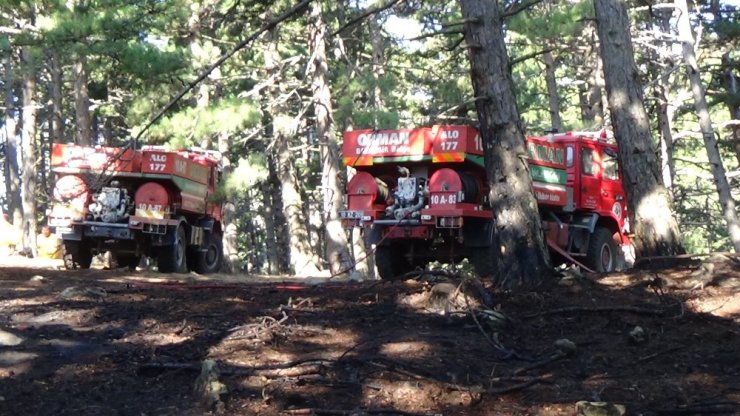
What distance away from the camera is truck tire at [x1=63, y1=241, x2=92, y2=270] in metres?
18.4

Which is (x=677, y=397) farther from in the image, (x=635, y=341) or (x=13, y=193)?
(x=13, y=193)

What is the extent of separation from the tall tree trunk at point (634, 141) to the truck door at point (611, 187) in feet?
20.4

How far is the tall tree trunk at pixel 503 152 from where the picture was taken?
9.76 metres

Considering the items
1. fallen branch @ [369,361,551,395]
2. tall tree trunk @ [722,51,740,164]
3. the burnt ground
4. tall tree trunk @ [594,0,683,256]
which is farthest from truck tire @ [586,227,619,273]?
fallen branch @ [369,361,551,395]

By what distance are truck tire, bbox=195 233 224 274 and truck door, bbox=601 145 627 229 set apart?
28.8ft

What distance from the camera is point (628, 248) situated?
742 inches

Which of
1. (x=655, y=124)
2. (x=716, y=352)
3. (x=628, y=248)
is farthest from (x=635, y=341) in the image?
(x=655, y=124)

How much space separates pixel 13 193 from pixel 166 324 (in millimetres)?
33671

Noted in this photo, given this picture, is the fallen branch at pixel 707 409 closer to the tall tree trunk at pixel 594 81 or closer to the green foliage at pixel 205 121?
the green foliage at pixel 205 121

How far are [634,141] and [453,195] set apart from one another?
12.7ft

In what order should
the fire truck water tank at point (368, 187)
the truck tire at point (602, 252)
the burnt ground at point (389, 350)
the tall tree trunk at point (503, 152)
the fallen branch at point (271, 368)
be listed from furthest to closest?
the truck tire at point (602, 252) < the fire truck water tank at point (368, 187) < the tall tree trunk at point (503, 152) < the fallen branch at point (271, 368) < the burnt ground at point (389, 350)

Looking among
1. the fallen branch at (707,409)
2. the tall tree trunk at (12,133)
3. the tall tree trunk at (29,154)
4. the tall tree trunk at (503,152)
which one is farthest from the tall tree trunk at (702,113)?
the tall tree trunk at (12,133)

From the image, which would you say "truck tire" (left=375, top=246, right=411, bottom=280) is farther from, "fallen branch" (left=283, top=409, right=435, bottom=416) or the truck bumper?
"fallen branch" (left=283, top=409, right=435, bottom=416)

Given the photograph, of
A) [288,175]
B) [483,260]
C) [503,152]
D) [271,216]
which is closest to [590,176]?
[483,260]
